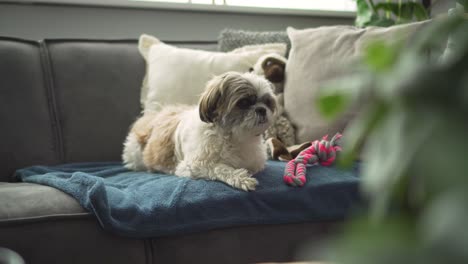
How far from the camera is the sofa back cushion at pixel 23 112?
2.37 metres

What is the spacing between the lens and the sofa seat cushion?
165cm

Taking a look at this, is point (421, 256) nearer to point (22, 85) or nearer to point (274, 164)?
point (274, 164)

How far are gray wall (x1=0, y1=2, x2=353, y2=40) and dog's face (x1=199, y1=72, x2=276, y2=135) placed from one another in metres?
1.52

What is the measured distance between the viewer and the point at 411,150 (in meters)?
0.28

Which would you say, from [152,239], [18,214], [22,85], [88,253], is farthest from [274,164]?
[22,85]

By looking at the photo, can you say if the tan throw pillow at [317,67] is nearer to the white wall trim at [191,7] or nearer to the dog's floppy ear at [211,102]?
the dog's floppy ear at [211,102]

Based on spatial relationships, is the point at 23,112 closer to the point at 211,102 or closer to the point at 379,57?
the point at 211,102

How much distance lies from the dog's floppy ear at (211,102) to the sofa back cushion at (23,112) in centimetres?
90

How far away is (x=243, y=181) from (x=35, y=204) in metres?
0.70

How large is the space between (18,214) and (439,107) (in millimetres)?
1609

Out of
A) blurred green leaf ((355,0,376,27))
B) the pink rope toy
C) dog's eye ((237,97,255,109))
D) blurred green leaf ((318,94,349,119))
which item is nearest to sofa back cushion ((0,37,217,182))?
dog's eye ((237,97,255,109))

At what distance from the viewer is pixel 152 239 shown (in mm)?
1736

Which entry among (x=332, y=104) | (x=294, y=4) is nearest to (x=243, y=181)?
(x=332, y=104)

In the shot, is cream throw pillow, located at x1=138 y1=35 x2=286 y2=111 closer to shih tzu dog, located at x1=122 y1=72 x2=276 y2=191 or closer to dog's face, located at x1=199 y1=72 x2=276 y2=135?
shih tzu dog, located at x1=122 y1=72 x2=276 y2=191
